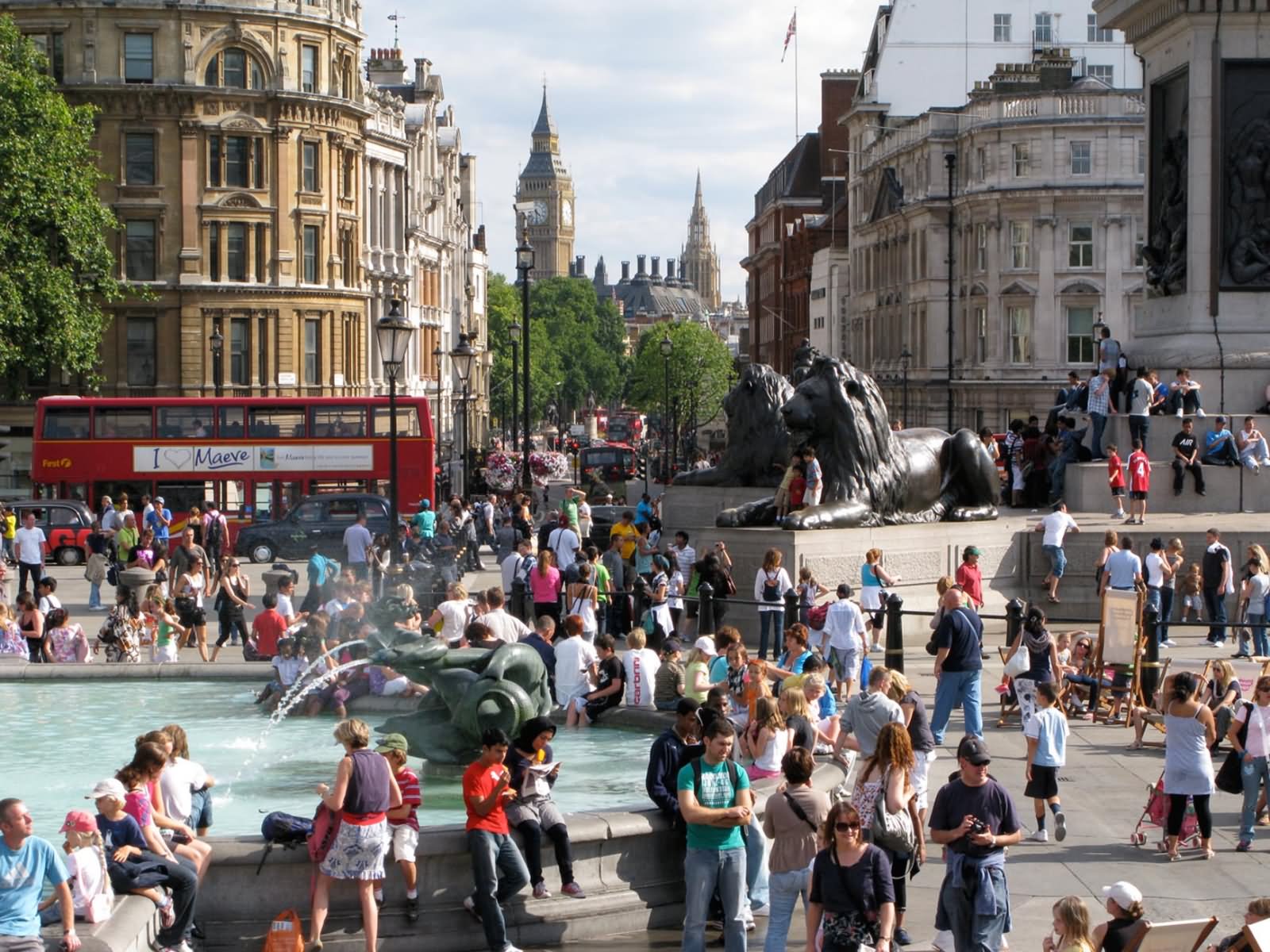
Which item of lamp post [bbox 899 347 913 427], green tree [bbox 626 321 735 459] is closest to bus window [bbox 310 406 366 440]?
lamp post [bbox 899 347 913 427]

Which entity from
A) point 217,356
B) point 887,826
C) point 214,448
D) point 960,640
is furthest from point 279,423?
point 887,826

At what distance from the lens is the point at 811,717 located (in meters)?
13.3

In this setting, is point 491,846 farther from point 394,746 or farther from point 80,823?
point 80,823

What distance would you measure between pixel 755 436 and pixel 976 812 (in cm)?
1695

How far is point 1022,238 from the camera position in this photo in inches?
2891

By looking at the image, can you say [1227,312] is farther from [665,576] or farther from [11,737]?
[11,737]

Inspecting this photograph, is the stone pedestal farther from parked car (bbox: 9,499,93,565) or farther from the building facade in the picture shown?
the building facade

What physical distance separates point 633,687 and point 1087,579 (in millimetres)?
9295

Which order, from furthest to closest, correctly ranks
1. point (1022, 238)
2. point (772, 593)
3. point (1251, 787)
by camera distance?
point (1022, 238) < point (772, 593) < point (1251, 787)

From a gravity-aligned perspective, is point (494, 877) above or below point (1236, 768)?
below

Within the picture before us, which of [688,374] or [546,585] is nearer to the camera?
[546,585]

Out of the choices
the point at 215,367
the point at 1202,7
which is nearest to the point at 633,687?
the point at 1202,7

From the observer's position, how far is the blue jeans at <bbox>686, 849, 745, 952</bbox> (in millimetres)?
10828

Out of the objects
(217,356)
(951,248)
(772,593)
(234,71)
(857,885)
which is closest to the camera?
(857,885)
